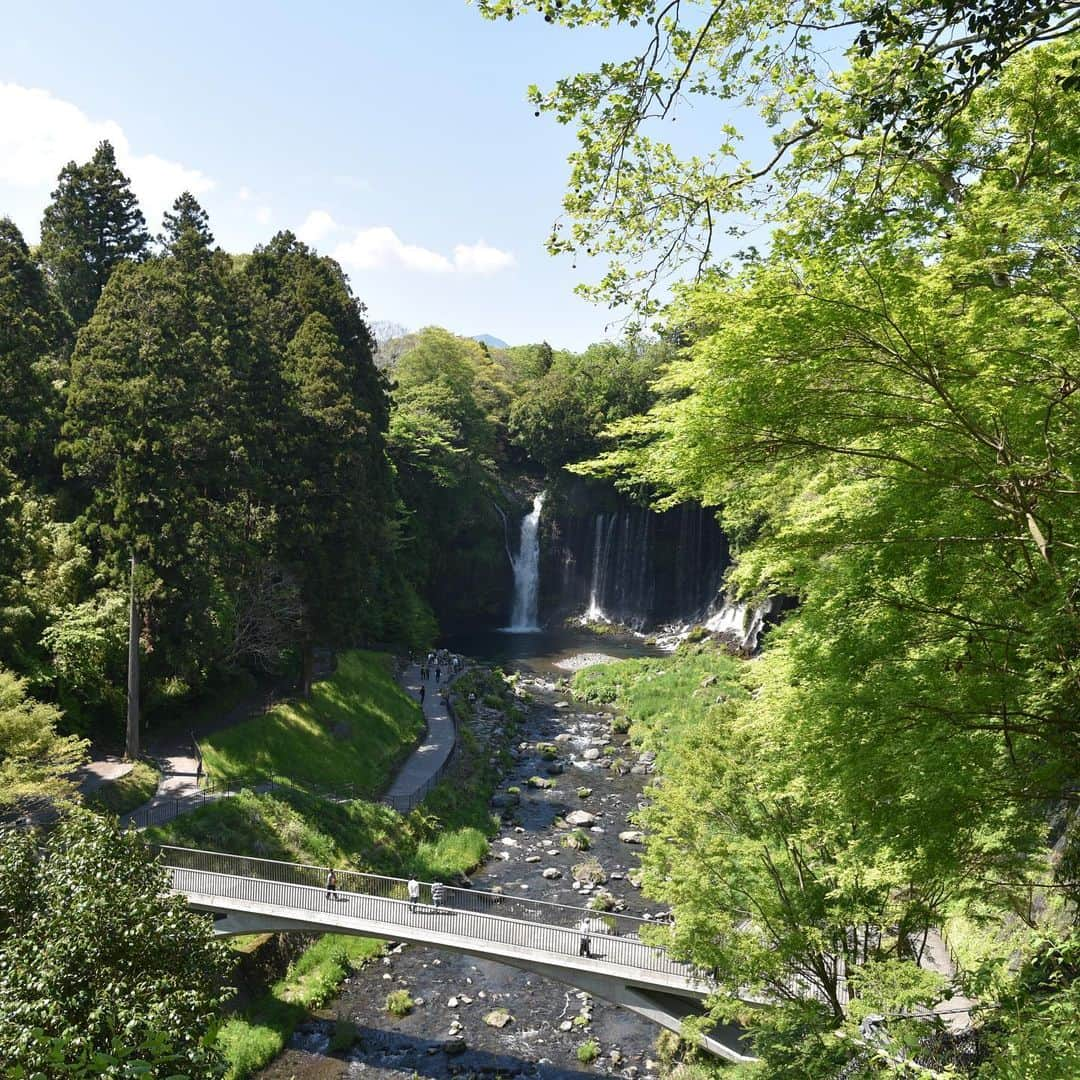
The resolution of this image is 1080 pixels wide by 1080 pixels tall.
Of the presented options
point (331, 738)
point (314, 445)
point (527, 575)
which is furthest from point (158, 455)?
point (527, 575)

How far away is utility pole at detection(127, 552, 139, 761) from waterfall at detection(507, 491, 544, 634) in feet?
124

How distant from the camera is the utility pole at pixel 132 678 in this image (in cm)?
2269

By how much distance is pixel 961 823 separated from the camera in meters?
7.12

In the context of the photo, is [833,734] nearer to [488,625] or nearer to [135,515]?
[135,515]

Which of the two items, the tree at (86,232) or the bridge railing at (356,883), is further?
the tree at (86,232)

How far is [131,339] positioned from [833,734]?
923 inches

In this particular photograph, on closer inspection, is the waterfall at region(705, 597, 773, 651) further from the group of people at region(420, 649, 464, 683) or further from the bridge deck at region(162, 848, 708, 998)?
the bridge deck at region(162, 848, 708, 998)

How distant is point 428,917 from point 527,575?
1751 inches

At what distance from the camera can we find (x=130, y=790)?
21797 millimetres

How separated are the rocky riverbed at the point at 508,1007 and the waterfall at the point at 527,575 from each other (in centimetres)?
3249

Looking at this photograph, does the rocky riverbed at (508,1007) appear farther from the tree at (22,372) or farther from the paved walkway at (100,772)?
the tree at (22,372)

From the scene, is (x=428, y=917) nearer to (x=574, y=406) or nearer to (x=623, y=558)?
(x=623, y=558)

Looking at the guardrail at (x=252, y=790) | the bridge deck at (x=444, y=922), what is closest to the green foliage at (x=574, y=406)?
the guardrail at (x=252, y=790)

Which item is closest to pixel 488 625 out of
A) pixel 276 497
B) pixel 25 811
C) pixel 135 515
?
pixel 276 497
